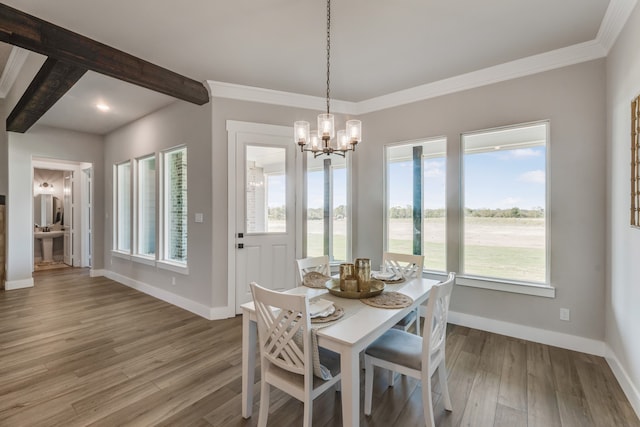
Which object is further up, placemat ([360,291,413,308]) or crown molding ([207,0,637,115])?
crown molding ([207,0,637,115])

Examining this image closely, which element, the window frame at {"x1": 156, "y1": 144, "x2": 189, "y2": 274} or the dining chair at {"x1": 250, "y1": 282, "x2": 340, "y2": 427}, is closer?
the dining chair at {"x1": 250, "y1": 282, "x2": 340, "y2": 427}

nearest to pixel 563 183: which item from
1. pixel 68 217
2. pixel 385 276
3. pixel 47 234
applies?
pixel 385 276

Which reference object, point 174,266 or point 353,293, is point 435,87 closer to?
point 353,293

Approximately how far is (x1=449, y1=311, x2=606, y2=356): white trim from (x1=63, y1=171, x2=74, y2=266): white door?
8274 millimetres

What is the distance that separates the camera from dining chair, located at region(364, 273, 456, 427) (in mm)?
1680

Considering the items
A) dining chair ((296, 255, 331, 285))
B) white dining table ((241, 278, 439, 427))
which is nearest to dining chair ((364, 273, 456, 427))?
white dining table ((241, 278, 439, 427))

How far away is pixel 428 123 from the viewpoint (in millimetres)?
3578

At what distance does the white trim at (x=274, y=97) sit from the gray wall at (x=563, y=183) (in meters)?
1.42

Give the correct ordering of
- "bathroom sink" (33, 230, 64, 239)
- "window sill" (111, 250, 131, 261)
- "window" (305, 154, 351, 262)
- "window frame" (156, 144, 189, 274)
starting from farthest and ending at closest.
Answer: "bathroom sink" (33, 230, 64, 239)
"window sill" (111, 250, 131, 261)
"window frame" (156, 144, 189, 274)
"window" (305, 154, 351, 262)

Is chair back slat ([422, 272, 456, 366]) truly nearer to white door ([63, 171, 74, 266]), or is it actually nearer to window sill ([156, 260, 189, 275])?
window sill ([156, 260, 189, 275])

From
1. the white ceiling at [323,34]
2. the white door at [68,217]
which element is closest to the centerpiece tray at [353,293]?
the white ceiling at [323,34]

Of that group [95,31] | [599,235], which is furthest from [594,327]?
[95,31]

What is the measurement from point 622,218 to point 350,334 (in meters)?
2.38

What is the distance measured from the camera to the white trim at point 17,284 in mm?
4856
